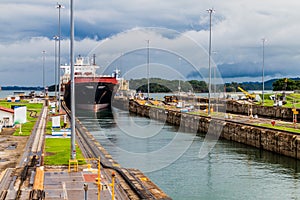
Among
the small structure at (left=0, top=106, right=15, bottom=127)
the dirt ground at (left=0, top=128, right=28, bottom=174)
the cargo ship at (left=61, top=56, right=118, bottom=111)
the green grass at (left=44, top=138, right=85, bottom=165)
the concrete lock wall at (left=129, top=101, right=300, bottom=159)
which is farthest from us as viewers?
the cargo ship at (left=61, top=56, right=118, bottom=111)

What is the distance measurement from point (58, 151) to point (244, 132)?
2685 cm

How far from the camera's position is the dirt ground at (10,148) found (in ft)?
90.4

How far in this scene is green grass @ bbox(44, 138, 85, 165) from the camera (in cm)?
2727

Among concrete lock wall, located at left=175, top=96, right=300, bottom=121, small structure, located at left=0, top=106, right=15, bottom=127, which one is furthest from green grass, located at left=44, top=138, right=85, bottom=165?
concrete lock wall, located at left=175, top=96, right=300, bottom=121

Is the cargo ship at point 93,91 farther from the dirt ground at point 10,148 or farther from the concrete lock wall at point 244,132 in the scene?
the dirt ground at point 10,148

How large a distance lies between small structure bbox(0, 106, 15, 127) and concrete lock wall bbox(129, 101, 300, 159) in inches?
1015

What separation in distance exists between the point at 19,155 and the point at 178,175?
10944mm

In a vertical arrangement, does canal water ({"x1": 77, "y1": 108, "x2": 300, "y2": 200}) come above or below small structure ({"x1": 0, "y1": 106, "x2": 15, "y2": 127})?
below

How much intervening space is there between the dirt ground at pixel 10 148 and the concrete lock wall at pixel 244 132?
75.7 feet

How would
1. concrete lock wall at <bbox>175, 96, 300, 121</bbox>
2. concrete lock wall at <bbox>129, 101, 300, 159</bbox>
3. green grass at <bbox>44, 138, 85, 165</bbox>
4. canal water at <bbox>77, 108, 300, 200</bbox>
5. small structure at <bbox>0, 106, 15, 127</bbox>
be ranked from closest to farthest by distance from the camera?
green grass at <bbox>44, 138, 85, 165</bbox>, canal water at <bbox>77, 108, 300, 200</bbox>, concrete lock wall at <bbox>129, 101, 300, 159</bbox>, small structure at <bbox>0, 106, 15, 127</bbox>, concrete lock wall at <bbox>175, 96, 300, 121</bbox>

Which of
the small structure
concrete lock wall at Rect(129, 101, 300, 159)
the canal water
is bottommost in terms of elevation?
the canal water

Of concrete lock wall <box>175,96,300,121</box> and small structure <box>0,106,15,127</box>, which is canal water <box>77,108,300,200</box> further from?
concrete lock wall <box>175,96,300,121</box>

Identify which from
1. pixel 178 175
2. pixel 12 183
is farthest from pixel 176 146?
pixel 12 183

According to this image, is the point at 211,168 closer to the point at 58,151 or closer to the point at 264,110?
the point at 58,151
